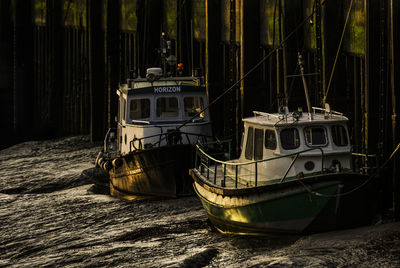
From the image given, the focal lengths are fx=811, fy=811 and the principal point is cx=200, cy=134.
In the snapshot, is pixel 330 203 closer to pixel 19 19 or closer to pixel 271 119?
pixel 271 119

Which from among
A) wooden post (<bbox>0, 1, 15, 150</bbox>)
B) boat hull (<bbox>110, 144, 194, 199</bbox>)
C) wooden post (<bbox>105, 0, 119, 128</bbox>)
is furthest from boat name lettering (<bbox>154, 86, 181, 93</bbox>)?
wooden post (<bbox>0, 1, 15, 150</bbox>)

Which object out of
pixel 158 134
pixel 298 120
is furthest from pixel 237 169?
pixel 158 134

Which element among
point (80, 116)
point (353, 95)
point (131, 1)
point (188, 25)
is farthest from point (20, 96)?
point (353, 95)

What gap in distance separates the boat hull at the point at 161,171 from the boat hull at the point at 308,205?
13.9 ft

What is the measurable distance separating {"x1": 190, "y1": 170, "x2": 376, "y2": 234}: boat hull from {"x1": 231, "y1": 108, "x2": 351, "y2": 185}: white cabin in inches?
21.2

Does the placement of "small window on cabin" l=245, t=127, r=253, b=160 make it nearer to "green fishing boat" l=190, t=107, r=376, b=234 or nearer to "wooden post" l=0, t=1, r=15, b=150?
"green fishing boat" l=190, t=107, r=376, b=234

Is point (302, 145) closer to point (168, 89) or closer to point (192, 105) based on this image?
point (192, 105)

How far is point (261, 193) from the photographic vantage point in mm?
13352

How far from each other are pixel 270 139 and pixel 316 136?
805 millimetres

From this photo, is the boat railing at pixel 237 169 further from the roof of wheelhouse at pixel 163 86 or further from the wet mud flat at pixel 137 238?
the roof of wheelhouse at pixel 163 86

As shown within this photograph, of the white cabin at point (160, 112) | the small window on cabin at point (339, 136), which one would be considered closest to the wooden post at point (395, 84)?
the small window on cabin at point (339, 136)

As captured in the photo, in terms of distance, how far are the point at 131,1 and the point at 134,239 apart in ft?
46.6

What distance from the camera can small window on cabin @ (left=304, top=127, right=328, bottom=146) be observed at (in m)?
13.9

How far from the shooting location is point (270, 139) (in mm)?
14141
